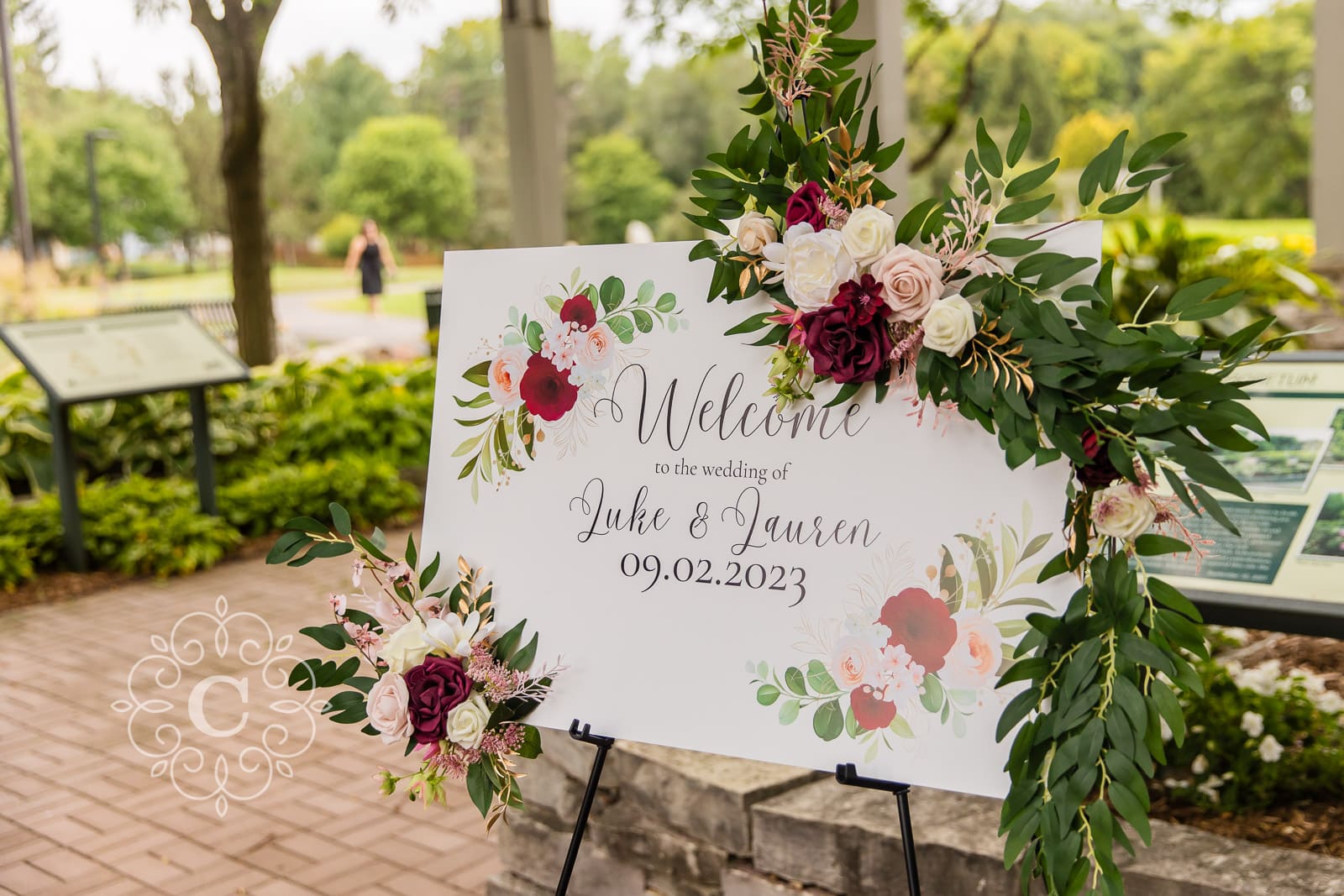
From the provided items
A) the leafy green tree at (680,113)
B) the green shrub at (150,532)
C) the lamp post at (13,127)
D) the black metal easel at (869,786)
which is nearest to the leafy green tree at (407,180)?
the leafy green tree at (680,113)

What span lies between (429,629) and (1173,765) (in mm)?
1697

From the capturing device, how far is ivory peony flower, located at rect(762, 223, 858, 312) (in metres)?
1.58

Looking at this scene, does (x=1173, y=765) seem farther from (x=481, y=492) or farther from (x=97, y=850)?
(x=97, y=850)

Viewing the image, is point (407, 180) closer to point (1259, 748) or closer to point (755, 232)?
point (1259, 748)

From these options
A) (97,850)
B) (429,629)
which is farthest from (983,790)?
(97,850)

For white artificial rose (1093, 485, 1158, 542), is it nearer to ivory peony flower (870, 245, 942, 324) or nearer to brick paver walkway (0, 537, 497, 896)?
ivory peony flower (870, 245, 942, 324)

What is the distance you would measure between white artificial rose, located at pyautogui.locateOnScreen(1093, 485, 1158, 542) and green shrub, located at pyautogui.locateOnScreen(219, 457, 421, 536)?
5.66 metres

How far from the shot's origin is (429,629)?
1823 millimetres

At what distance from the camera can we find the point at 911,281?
153 cm

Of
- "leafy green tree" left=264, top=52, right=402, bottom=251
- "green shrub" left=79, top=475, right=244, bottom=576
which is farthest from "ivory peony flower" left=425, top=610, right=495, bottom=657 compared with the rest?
"leafy green tree" left=264, top=52, right=402, bottom=251

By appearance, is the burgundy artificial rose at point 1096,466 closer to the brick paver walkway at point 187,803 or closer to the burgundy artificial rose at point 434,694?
the burgundy artificial rose at point 434,694

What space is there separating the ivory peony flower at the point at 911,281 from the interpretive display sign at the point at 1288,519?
952 millimetres

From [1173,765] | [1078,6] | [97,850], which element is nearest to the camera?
[1173,765]

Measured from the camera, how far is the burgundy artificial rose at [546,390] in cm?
187
